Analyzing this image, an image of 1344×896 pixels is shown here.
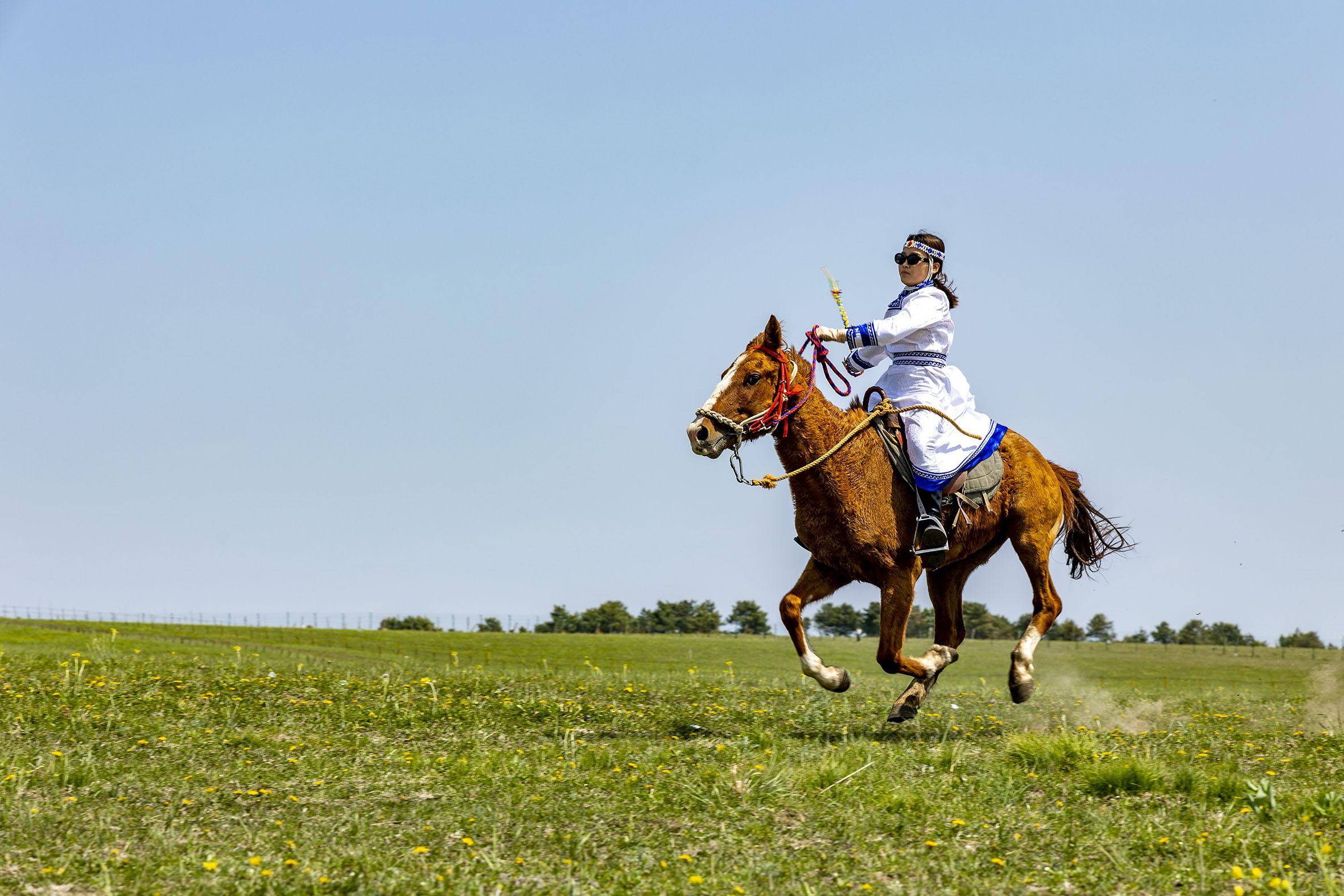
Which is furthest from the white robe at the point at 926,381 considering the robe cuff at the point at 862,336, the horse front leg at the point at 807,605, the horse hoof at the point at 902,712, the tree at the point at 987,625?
the tree at the point at 987,625

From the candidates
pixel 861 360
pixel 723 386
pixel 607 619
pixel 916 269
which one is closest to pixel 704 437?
pixel 723 386

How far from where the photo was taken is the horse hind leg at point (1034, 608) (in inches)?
407

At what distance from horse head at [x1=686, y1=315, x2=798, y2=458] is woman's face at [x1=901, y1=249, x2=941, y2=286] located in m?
1.70

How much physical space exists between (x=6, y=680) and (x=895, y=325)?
9511 millimetres

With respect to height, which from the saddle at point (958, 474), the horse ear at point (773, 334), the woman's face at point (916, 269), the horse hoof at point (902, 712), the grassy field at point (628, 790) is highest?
the woman's face at point (916, 269)

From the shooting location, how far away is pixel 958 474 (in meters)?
10.2

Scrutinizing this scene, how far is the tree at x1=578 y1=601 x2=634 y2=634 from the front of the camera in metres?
52.8

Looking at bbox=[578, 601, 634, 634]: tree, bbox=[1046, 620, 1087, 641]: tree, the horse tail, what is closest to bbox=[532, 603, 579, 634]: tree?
bbox=[578, 601, 634, 634]: tree

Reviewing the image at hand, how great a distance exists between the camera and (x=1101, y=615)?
40.9 meters

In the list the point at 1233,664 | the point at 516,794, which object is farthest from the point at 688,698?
the point at 1233,664

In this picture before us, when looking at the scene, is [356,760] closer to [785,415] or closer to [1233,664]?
[785,415]

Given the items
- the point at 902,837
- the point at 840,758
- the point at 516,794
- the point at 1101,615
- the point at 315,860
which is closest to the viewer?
the point at 315,860

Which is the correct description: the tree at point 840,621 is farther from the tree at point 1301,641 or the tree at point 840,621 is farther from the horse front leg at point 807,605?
the horse front leg at point 807,605

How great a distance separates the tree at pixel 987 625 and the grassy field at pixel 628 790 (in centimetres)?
2646
